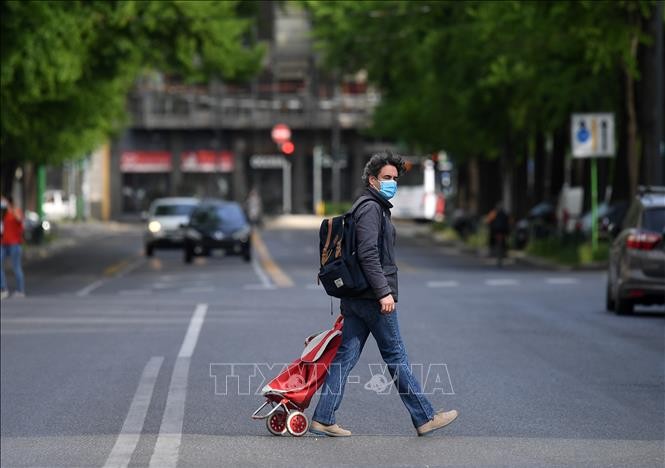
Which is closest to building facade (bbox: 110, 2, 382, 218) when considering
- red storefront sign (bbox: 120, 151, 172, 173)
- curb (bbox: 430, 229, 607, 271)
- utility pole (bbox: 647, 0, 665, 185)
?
red storefront sign (bbox: 120, 151, 172, 173)

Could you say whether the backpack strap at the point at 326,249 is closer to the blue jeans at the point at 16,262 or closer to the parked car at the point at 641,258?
the parked car at the point at 641,258

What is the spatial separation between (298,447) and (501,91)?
115 ft

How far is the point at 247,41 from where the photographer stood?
151ft

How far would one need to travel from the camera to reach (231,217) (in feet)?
152

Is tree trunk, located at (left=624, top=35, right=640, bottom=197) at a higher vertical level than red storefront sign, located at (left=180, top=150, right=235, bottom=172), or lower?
higher

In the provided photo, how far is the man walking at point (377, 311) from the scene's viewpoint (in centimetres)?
1071

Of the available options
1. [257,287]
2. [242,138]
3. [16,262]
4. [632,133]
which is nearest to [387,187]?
[16,262]

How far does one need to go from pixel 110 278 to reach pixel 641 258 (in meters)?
17.1

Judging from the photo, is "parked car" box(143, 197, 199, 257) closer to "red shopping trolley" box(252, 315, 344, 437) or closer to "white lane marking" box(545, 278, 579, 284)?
"white lane marking" box(545, 278, 579, 284)

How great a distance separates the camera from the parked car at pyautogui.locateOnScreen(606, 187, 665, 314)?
22.9 meters

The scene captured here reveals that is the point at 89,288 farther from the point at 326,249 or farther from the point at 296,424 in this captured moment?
the point at 326,249

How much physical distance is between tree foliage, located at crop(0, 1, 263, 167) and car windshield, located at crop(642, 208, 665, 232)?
36.1ft

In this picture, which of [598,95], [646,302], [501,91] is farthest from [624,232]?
[501,91]

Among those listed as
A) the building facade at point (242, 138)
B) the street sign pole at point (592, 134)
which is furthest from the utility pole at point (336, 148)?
the street sign pole at point (592, 134)
